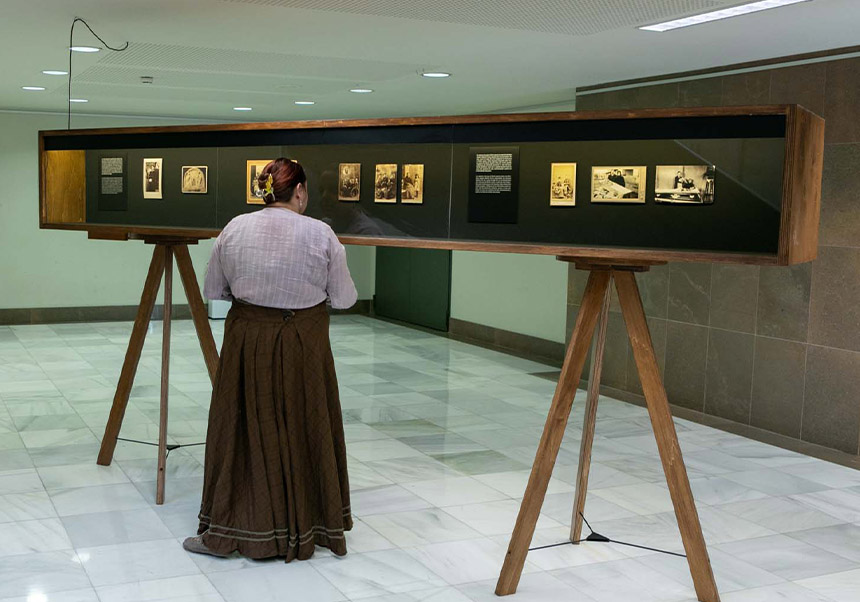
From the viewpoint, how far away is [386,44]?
286 inches

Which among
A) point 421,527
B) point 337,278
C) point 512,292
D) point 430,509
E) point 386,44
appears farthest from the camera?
point 512,292

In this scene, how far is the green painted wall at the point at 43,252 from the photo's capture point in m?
14.0

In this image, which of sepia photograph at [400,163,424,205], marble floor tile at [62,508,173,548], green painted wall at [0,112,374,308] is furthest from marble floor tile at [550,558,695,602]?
green painted wall at [0,112,374,308]

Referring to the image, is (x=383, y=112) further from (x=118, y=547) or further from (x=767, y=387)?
(x=118, y=547)

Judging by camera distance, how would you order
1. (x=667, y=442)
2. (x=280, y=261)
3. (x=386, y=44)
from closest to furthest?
(x=667, y=442)
(x=280, y=261)
(x=386, y=44)

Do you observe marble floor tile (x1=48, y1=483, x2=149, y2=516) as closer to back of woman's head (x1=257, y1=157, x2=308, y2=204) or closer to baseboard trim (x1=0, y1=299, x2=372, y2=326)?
back of woman's head (x1=257, y1=157, x2=308, y2=204)

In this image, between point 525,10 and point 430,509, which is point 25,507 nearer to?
point 430,509

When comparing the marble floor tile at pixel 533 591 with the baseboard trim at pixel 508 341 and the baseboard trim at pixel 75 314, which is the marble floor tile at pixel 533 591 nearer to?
the baseboard trim at pixel 508 341

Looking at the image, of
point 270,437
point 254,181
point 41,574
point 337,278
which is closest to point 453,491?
point 270,437

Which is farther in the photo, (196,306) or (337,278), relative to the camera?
(196,306)

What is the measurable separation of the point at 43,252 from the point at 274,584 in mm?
11107

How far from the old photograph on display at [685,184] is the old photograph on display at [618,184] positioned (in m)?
0.08

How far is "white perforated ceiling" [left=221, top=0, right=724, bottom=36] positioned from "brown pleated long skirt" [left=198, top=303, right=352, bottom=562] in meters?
2.02

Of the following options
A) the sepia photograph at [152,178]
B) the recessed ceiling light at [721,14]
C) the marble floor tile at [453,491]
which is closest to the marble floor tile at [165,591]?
the marble floor tile at [453,491]
